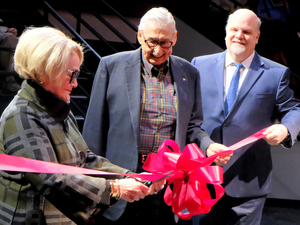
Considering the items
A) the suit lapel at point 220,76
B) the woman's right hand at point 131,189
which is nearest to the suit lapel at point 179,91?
the suit lapel at point 220,76

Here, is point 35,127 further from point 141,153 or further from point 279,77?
point 279,77

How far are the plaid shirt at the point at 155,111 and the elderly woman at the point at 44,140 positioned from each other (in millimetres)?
551

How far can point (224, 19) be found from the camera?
18.4ft

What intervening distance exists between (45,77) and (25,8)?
3939 millimetres

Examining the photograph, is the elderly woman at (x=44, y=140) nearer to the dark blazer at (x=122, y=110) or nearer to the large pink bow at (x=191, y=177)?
the large pink bow at (x=191, y=177)

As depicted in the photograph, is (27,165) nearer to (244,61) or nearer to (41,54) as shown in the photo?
(41,54)

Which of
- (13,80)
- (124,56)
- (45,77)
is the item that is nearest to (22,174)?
(45,77)

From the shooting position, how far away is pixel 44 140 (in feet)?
4.23

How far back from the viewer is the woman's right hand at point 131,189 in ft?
4.87

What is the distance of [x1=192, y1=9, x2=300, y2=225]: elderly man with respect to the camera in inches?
91.8

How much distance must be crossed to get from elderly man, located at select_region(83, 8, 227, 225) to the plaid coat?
575 millimetres

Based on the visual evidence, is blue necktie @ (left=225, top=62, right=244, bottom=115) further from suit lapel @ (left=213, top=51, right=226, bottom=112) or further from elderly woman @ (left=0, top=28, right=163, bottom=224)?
elderly woman @ (left=0, top=28, right=163, bottom=224)

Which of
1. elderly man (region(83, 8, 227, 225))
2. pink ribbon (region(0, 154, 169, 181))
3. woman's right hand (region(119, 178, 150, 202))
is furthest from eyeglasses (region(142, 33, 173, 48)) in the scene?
pink ribbon (region(0, 154, 169, 181))

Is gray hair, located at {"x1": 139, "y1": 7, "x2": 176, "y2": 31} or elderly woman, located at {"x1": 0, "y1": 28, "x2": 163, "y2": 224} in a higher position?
gray hair, located at {"x1": 139, "y1": 7, "x2": 176, "y2": 31}
